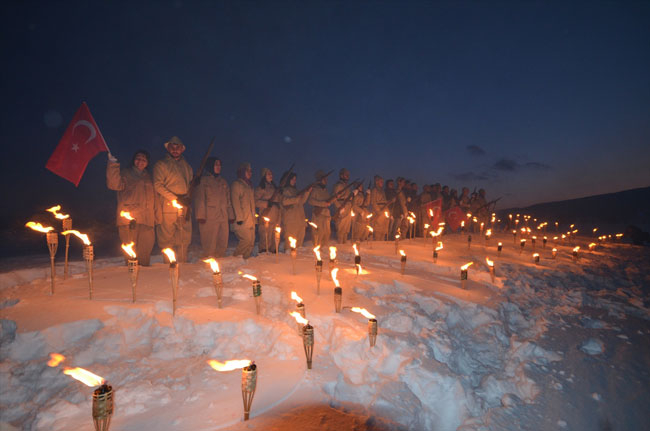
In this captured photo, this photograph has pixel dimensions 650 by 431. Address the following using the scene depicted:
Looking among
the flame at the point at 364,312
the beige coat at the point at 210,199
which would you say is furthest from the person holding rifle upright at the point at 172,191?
the flame at the point at 364,312

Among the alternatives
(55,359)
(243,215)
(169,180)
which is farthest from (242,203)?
(55,359)

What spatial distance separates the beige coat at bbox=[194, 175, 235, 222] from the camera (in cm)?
870

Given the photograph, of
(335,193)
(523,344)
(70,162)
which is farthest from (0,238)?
(523,344)

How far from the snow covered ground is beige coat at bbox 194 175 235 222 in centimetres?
270

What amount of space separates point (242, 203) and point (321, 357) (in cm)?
647

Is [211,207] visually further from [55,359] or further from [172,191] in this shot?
[55,359]

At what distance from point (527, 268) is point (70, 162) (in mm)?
12622

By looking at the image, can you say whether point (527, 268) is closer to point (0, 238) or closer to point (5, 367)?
point (5, 367)

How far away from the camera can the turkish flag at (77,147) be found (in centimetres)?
608

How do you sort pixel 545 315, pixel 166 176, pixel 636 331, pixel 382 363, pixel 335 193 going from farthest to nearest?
pixel 335 193 < pixel 166 176 < pixel 545 315 < pixel 636 331 < pixel 382 363

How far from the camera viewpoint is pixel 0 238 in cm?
1823

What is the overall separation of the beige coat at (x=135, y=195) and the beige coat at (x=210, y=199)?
1289 millimetres

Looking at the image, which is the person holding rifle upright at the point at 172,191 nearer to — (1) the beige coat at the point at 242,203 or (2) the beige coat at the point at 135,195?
(2) the beige coat at the point at 135,195

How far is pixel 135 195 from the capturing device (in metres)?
7.30
